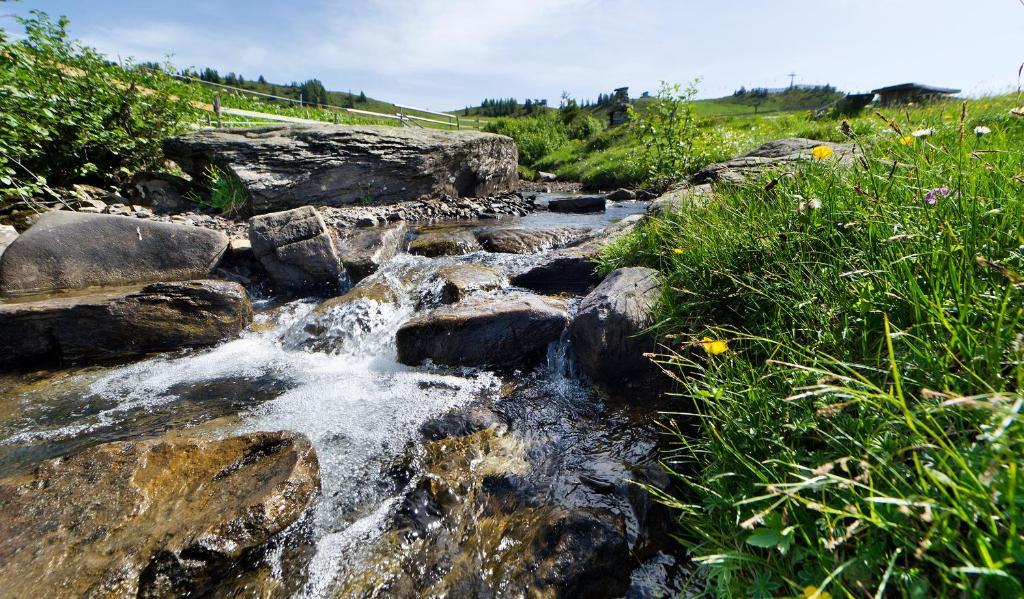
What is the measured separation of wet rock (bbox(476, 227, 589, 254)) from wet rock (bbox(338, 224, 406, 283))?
1.65 m

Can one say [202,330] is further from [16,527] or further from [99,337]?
[16,527]

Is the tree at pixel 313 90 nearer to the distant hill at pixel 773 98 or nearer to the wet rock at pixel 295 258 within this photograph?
the distant hill at pixel 773 98

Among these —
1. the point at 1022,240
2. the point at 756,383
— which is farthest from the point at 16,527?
the point at 1022,240

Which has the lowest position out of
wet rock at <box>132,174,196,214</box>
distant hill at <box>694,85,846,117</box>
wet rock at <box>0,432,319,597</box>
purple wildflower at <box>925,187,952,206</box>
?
wet rock at <box>0,432,319,597</box>

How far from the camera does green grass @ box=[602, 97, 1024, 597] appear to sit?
2.95 ft

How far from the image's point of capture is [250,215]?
9445mm

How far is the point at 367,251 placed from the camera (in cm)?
705

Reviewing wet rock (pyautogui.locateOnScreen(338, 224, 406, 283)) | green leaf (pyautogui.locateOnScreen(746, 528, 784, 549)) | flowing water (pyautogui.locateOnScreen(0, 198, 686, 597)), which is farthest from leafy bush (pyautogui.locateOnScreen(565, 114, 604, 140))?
green leaf (pyautogui.locateOnScreen(746, 528, 784, 549))

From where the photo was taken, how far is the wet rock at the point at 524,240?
304 inches

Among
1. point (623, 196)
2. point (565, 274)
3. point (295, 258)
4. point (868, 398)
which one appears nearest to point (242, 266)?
point (295, 258)

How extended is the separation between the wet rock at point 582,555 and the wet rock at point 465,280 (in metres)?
3.62

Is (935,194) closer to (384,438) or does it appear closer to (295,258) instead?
(384,438)

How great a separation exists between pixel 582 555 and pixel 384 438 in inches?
68.0

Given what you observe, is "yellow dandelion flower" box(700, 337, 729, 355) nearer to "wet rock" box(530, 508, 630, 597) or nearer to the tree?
"wet rock" box(530, 508, 630, 597)
